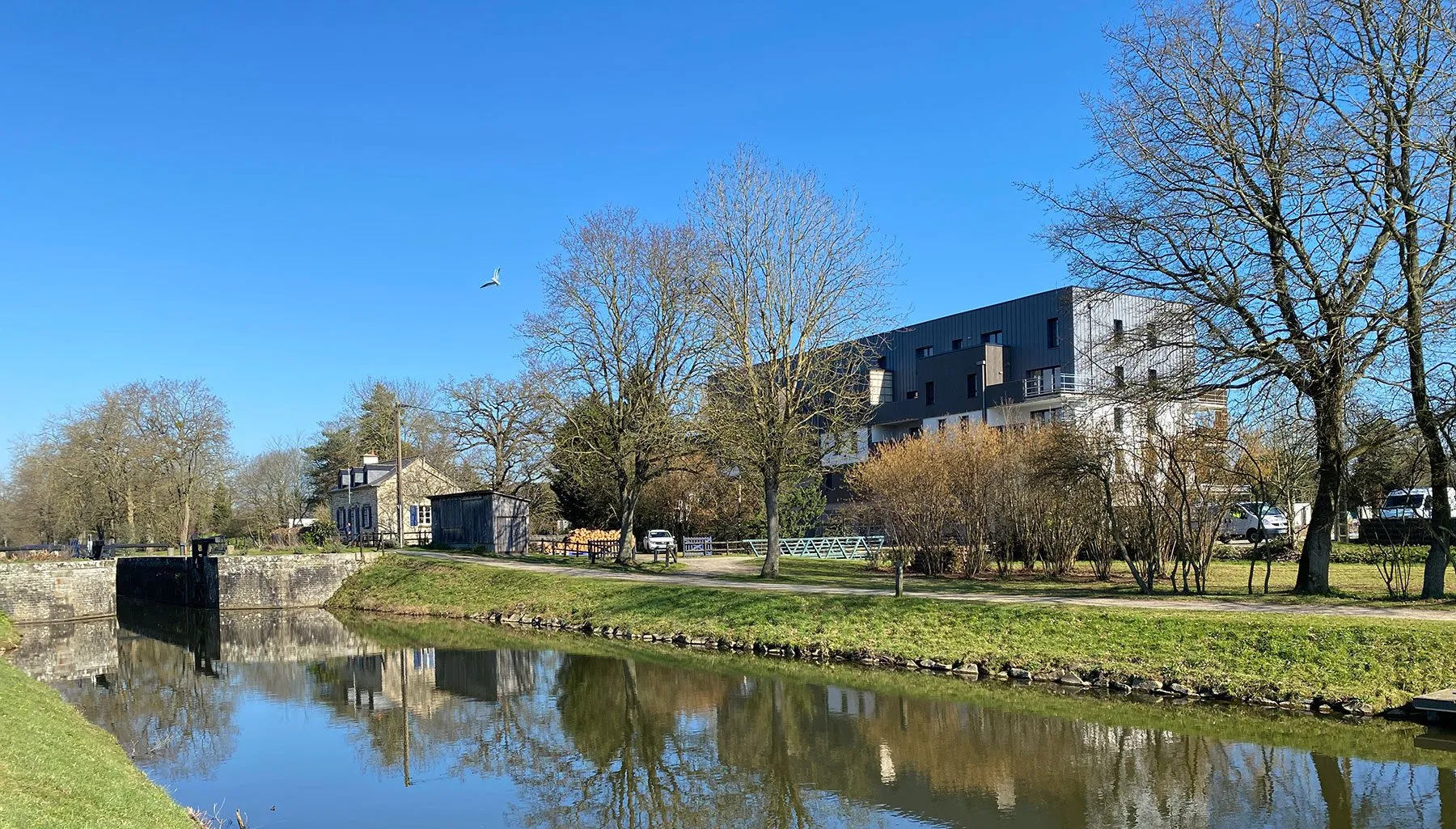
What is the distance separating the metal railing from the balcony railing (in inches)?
433

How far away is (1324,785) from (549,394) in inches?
1097

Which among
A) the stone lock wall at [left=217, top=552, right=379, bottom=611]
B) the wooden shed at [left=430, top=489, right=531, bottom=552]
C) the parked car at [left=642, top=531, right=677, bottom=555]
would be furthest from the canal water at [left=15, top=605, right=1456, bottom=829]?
the parked car at [left=642, top=531, right=677, bottom=555]

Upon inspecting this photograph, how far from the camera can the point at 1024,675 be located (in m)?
18.3

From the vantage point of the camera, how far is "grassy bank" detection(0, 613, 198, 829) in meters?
7.72

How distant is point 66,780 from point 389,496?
1964 inches

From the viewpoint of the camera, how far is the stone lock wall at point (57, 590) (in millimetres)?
36406

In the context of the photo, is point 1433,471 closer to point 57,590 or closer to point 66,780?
point 66,780

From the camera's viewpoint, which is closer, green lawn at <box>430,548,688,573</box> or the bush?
green lawn at <box>430,548,688,573</box>

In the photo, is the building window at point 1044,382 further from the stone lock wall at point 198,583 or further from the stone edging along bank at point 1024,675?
the stone lock wall at point 198,583

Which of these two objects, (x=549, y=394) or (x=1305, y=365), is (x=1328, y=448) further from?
(x=549, y=394)

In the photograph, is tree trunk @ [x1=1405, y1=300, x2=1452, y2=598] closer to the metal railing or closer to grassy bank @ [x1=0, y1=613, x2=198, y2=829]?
the metal railing

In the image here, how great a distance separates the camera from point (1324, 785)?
38.7 feet

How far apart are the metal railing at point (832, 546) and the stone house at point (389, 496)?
2088cm

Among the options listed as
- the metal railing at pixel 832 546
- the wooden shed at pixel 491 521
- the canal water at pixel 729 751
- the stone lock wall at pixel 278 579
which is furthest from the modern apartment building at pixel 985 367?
the stone lock wall at pixel 278 579
